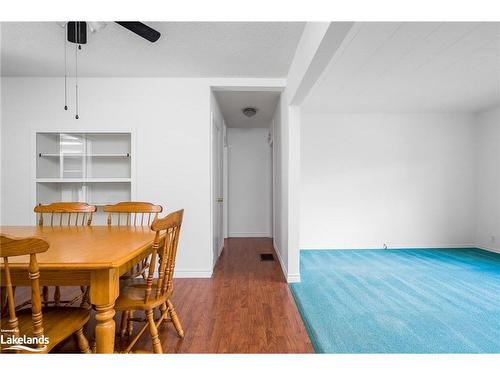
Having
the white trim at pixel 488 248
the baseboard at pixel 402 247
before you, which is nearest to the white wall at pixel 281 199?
the baseboard at pixel 402 247

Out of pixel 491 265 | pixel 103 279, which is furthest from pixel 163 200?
pixel 491 265

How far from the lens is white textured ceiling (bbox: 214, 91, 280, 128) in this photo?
380cm

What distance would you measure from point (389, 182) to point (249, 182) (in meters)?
2.89

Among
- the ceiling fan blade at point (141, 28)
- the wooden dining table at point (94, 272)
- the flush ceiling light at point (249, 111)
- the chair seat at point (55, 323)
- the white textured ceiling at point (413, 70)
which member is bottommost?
the chair seat at point (55, 323)

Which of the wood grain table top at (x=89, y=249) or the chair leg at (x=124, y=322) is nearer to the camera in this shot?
the wood grain table top at (x=89, y=249)

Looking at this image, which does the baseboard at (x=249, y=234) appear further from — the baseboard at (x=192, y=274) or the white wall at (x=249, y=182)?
the baseboard at (x=192, y=274)

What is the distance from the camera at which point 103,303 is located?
1.23m

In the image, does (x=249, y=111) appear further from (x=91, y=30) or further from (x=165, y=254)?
(x=165, y=254)

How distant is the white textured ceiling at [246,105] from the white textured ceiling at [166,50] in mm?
518

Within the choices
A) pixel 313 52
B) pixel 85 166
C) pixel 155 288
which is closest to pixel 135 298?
pixel 155 288

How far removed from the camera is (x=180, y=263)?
10.9ft

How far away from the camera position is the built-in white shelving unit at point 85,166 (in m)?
3.43
